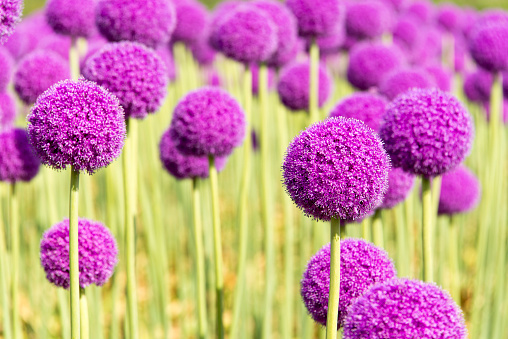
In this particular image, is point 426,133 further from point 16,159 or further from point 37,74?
point 37,74

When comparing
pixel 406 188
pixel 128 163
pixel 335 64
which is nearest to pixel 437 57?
pixel 335 64

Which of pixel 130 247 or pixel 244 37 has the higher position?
pixel 244 37

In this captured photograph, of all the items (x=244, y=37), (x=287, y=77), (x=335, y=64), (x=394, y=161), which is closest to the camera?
(x=394, y=161)

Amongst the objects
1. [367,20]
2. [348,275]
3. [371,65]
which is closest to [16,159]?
[348,275]

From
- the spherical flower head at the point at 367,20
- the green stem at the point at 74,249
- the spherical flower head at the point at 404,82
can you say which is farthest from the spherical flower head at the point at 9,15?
the spherical flower head at the point at 367,20

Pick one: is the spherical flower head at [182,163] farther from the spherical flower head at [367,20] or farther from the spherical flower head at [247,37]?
the spherical flower head at [367,20]

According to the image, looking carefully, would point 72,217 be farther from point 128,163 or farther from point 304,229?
point 304,229

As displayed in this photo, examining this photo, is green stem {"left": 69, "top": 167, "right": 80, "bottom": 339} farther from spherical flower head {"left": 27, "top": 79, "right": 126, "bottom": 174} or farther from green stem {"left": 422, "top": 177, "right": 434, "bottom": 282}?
green stem {"left": 422, "top": 177, "right": 434, "bottom": 282}
